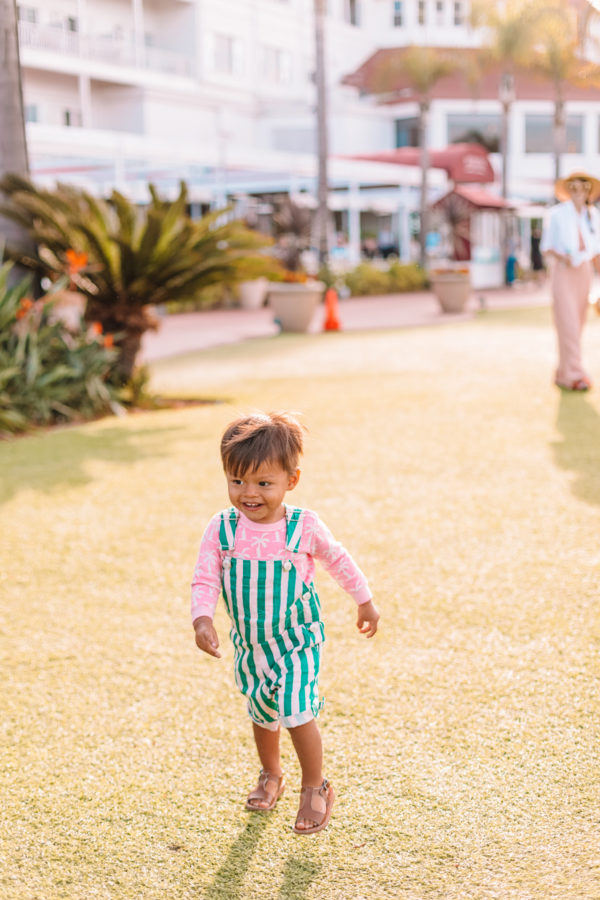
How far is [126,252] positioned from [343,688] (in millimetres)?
6706

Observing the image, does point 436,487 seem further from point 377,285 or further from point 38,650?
point 377,285

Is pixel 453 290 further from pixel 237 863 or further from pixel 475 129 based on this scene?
pixel 475 129

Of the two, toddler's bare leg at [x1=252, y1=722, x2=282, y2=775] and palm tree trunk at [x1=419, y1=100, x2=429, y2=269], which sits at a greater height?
palm tree trunk at [x1=419, y1=100, x2=429, y2=269]

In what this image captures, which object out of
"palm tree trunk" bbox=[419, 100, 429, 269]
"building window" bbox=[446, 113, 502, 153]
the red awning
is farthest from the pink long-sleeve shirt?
"building window" bbox=[446, 113, 502, 153]

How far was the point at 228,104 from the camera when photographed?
4156 centimetres

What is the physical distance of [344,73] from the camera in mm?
50406

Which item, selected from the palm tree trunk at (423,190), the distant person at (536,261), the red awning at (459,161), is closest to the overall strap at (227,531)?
the palm tree trunk at (423,190)

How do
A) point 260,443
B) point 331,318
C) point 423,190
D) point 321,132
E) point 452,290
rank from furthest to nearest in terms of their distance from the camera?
1. point 423,190
2. point 321,132
3. point 452,290
4. point 331,318
5. point 260,443

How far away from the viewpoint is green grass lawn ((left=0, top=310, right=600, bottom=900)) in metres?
2.48

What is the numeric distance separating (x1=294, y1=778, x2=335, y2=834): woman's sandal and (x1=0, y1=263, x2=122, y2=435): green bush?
6.39 meters

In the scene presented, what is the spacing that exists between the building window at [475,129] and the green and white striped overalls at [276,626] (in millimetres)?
56001

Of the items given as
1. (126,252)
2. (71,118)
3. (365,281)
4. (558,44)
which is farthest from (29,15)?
(126,252)

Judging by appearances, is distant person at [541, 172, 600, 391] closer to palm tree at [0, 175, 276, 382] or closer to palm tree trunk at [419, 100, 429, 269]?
palm tree at [0, 175, 276, 382]

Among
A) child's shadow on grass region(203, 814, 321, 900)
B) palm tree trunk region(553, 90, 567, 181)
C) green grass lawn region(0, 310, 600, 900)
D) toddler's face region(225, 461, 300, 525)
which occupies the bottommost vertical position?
green grass lawn region(0, 310, 600, 900)
